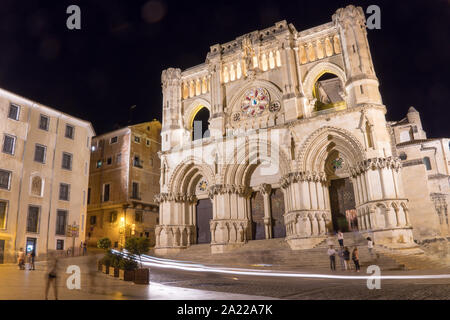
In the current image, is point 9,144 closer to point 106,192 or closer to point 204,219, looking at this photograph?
point 106,192

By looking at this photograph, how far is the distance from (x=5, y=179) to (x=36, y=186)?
2.69 m

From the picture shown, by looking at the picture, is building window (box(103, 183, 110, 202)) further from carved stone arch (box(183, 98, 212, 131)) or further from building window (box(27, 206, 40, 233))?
carved stone arch (box(183, 98, 212, 131))

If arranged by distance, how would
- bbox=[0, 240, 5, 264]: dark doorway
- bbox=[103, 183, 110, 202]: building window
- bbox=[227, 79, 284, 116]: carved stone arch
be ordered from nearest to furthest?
bbox=[0, 240, 5, 264]: dark doorway, bbox=[227, 79, 284, 116]: carved stone arch, bbox=[103, 183, 110, 202]: building window

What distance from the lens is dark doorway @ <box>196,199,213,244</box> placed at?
1231 inches

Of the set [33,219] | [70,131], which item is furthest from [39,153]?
[33,219]

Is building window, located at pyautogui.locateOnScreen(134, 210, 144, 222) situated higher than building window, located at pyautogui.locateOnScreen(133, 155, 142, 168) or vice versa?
building window, located at pyautogui.locateOnScreen(133, 155, 142, 168)

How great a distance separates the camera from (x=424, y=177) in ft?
109

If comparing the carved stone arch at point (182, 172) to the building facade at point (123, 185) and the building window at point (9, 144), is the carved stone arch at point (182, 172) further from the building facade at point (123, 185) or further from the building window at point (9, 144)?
the building window at point (9, 144)

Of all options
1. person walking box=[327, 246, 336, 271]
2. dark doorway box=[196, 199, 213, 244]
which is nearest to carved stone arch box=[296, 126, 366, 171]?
person walking box=[327, 246, 336, 271]

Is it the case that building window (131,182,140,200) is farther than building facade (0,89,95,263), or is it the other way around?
building window (131,182,140,200)

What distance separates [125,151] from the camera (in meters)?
40.8

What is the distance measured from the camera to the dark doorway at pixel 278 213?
27.8m

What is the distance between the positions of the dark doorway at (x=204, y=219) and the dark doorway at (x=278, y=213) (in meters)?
5.91
